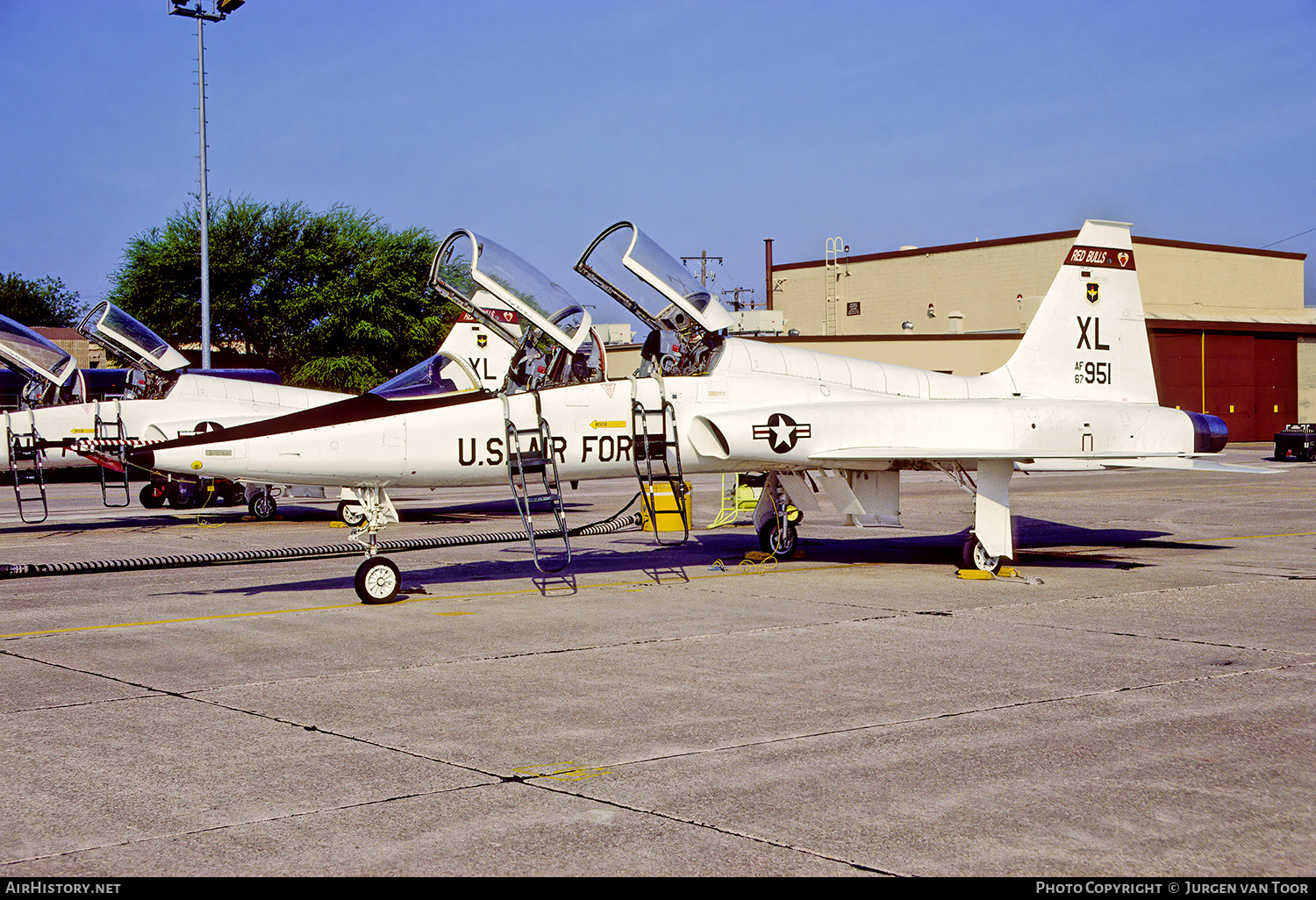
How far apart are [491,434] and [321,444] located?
170 cm

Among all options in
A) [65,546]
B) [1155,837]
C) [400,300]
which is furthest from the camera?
[400,300]

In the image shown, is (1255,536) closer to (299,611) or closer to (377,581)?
(377,581)

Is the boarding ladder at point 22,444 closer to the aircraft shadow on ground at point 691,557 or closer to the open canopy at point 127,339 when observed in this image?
the open canopy at point 127,339

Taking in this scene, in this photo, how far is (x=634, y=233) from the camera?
41.4 ft

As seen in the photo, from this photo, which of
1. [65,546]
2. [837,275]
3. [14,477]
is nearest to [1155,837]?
[65,546]

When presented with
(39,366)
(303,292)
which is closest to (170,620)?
(39,366)

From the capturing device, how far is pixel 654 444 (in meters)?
12.5

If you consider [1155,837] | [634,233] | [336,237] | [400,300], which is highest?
[336,237]

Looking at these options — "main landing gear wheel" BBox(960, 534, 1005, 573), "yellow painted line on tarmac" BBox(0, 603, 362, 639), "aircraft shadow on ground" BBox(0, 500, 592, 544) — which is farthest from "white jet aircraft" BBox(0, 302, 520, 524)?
"main landing gear wheel" BBox(960, 534, 1005, 573)

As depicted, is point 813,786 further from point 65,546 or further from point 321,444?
point 65,546

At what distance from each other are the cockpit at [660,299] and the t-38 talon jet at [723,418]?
0.07ft

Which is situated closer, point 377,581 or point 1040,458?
point 377,581

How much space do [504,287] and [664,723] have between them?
622 centimetres

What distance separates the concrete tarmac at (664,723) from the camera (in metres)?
4.77
